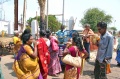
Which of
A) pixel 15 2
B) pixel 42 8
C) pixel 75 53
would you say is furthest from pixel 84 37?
pixel 15 2

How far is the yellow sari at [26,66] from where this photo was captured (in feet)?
14.8

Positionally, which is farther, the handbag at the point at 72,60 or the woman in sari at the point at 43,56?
the woman in sari at the point at 43,56

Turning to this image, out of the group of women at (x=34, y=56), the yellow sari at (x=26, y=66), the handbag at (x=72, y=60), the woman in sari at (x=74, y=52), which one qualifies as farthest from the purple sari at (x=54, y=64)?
the yellow sari at (x=26, y=66)

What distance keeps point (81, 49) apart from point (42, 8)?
9832 mm

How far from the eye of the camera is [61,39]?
30.5 ft

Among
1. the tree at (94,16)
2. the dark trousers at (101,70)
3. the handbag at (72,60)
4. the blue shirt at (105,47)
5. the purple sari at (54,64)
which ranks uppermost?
the tree at (94,16)

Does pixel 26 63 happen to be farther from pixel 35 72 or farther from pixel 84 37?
pixel 84 37

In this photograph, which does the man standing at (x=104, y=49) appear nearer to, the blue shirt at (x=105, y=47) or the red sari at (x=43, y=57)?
the blue shirt at (x=105, y=47)

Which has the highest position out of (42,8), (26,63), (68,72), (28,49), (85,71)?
(42,8)

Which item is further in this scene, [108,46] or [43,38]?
[43,38]

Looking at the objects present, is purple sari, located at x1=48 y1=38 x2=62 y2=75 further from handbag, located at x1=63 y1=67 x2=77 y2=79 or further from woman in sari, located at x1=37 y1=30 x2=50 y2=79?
handbag, located at x1=63 y1=67 x2=77 y2=79

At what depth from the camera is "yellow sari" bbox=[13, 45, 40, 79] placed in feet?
14.8

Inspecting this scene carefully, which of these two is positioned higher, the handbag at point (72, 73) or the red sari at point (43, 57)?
the red sari at point (43, 57)

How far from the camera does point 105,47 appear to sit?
16.6 feet
